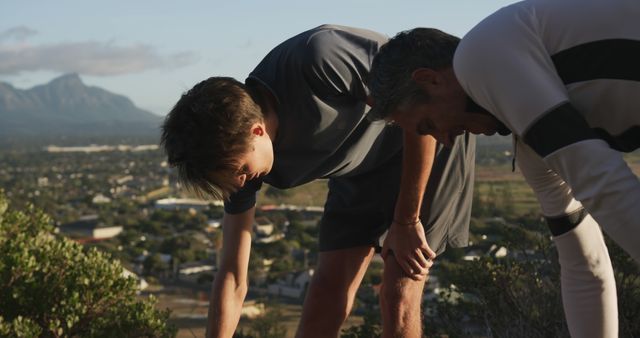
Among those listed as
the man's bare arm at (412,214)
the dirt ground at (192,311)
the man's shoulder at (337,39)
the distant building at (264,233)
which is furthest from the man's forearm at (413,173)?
the distant building at (264,233)

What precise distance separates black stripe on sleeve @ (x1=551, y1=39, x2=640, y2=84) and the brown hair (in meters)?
0.74

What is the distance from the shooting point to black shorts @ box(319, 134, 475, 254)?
2.34 m

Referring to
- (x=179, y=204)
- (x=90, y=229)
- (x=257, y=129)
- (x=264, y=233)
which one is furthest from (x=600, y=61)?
Result: (x=179, y=204)

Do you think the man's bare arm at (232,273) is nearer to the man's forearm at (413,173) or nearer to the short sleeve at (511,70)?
the man's forearm at (413,173)

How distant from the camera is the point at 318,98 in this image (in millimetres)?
2039

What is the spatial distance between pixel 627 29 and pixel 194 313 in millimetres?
17483

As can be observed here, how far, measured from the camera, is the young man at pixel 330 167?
1886 mm

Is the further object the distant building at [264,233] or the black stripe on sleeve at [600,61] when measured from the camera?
the distant building at [264,233]

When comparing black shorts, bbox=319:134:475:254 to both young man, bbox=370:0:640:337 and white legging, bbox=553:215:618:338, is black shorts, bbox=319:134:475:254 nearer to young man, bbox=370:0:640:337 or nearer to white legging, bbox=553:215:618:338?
white legging, bbox=553:215:618:338

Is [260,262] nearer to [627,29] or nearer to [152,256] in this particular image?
[152,256]

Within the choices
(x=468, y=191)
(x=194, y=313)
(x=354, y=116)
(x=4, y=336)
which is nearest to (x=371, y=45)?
(x=354, y=116)

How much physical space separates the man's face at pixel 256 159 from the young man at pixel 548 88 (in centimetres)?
38

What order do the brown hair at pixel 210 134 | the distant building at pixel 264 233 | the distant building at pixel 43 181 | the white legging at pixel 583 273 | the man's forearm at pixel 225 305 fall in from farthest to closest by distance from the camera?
the distant building at pixel 43 181 < the distant building at pixel 264 233 < the man's forearm at pixel 225 305 < the brown hair at pixel 210 134 < the white legging at pixel 583 273

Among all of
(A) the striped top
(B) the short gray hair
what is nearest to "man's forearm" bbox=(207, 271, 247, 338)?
(B) the short gray hair
